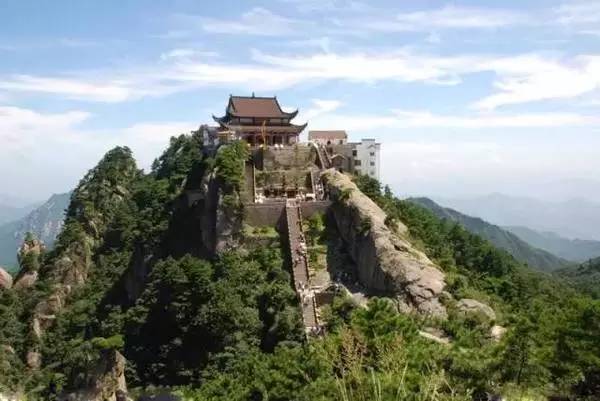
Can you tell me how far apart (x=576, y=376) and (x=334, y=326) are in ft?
40.9

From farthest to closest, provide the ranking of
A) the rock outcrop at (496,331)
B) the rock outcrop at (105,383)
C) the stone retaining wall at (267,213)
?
the stone retaining wall at (267,213) < the rock outcrop at (105,383) < the rock outcrop at (496,331)

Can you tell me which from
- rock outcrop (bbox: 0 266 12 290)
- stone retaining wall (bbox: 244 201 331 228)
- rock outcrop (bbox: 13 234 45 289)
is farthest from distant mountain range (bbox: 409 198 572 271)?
stone retaining wall (bbox: 244 201 331 228)

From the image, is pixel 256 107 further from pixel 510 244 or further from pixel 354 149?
pixel 510 244

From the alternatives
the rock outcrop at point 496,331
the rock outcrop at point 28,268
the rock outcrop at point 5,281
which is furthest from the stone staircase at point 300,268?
the rock outcrop at point 5,281

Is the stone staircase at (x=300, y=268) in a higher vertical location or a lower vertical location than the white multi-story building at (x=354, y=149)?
lower

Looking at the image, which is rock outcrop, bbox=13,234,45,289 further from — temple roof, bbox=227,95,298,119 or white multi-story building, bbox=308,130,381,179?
white multi-story building, bbox=308,130,381,179

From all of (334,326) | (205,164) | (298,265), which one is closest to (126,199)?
(205,164)

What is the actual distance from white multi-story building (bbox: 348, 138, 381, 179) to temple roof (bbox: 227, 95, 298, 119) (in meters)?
6.37

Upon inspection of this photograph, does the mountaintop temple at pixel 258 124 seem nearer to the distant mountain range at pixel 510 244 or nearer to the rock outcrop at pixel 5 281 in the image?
the rock outcrop at pixel 5 281

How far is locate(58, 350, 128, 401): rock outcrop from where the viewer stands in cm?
3581

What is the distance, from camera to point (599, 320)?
20031 millimetres

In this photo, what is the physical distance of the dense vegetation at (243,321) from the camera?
19.6m

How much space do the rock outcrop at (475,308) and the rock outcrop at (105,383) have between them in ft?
57.8

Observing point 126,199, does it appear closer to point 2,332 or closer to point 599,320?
point 2,332
